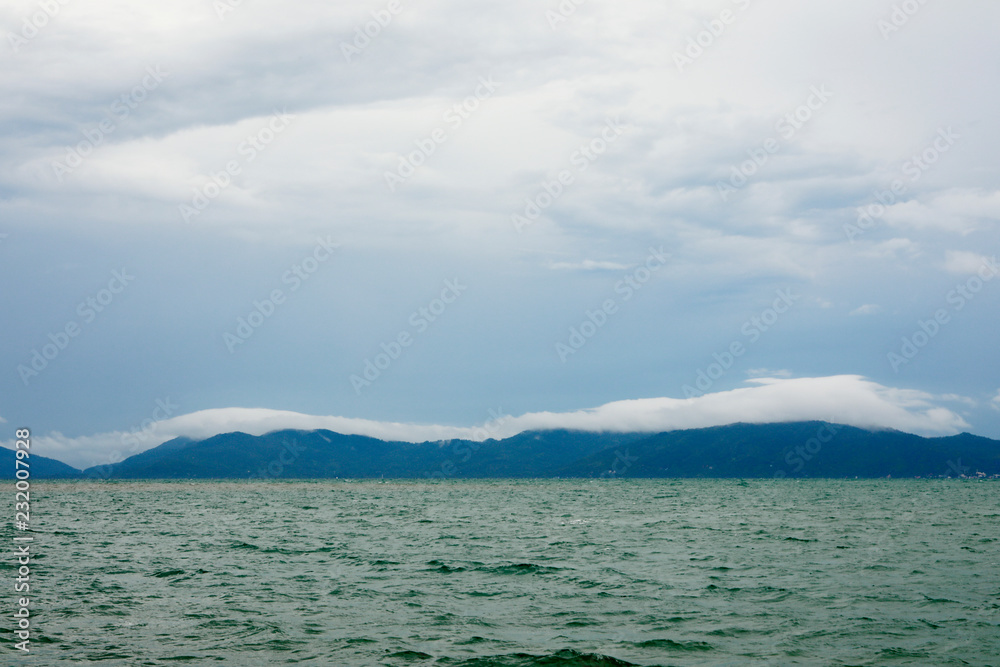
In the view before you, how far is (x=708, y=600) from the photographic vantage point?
2666 centimetres

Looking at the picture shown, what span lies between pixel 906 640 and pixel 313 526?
163 ft

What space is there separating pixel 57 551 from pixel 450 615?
92.7ft

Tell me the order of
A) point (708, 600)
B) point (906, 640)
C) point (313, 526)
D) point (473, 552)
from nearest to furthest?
point (906, 640), point (708, 600), point (473, 552), point (313, 526)

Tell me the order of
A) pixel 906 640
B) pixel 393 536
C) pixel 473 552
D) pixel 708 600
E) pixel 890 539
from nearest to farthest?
pixel 906 640 → pixel 708 600 → pixel 473 552 → pixel 890 539 → pixel 393 536

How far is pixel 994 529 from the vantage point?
56.0 meters

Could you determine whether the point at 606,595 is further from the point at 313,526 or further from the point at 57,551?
the point at 313,526

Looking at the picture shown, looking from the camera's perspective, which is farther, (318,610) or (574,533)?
(574,533)

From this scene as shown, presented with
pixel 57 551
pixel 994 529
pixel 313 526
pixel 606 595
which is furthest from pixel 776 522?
pixel 57 551

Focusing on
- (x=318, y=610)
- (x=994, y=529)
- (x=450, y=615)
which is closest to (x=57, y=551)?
(x=318, y=610)

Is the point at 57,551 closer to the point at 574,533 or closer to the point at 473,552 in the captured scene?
the point at 473,552

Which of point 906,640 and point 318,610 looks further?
point 318,610

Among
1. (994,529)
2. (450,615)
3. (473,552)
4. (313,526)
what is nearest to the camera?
(450,615)

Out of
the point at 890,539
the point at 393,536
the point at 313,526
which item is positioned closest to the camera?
the point at 890,539

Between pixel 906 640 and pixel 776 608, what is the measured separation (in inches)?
188
